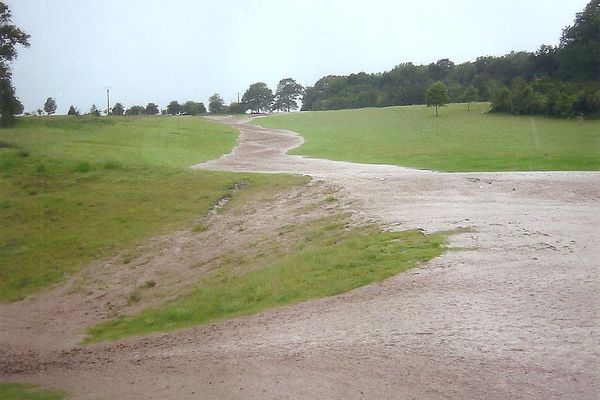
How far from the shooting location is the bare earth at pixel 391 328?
6684mm

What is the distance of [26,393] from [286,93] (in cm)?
13506

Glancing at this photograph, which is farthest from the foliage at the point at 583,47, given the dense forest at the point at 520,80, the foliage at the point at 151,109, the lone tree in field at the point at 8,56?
the foliage at the point at 151,109

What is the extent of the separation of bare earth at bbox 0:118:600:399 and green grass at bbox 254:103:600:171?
9.39 metres

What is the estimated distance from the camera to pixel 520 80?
59.2 meters

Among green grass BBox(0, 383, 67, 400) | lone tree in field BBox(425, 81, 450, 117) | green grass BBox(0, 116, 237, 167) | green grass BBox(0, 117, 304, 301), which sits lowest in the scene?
green grass BBox(0, 383, 67, 400)

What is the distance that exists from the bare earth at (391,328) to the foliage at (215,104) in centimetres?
11078

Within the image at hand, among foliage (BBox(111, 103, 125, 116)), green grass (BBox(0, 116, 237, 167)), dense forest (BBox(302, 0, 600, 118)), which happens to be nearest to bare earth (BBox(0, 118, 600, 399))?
green grass (BBox(0, 116, 237, 167))

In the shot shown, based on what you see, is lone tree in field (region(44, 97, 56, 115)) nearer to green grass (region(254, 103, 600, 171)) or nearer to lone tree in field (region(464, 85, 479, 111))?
green grass (region(254, 103, 600, 171))

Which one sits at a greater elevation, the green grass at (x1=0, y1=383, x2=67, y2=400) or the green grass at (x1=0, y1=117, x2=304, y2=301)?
the green grass at (x1=0, y1=117, x2=304, y2=301)

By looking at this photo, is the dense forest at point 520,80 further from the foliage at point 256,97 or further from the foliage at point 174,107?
the foliage at point 174,107

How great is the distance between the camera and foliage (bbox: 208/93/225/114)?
124300 mm

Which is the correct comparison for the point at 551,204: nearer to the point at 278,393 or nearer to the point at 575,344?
the point at 575,344

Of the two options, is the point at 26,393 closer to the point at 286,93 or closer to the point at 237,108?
the point at 237,108

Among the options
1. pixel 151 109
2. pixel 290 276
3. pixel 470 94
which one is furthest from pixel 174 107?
pixel 290 276
